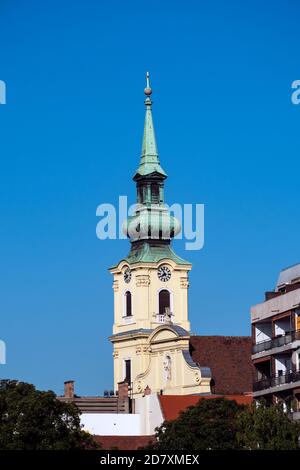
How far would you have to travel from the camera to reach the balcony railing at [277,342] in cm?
11606

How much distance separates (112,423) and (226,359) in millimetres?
24752

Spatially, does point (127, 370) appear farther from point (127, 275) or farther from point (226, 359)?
point (226, 359)

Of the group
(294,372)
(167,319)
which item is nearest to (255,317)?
(294,372)

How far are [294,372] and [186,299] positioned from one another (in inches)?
3243

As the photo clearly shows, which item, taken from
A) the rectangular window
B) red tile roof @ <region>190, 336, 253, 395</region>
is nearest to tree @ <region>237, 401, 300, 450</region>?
red tile roof @ <region>190, 336, 253, 395</region>

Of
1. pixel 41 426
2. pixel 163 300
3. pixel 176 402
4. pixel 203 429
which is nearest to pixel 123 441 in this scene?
pixel 176 402

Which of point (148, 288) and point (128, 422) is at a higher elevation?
point (148, 288)

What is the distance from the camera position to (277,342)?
390 ft

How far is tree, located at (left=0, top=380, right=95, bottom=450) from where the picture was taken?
378 feet

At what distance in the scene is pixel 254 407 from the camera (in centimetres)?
11169

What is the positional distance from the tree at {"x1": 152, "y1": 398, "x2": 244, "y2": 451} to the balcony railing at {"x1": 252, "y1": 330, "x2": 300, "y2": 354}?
11.6 ft

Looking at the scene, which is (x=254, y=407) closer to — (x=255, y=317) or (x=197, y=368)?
(x=255, y=317)

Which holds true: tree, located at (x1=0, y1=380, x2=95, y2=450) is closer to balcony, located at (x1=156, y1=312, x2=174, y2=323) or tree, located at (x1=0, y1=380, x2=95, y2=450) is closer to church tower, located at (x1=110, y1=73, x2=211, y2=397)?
church tower, located at (x1=110, y1=73, x2=211, y2=397)

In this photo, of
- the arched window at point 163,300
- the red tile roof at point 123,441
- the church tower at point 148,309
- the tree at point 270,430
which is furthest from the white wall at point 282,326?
the arched window at point 163,300
